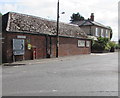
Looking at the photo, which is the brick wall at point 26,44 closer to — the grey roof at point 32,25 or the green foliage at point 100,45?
the grey roof at point 32,25

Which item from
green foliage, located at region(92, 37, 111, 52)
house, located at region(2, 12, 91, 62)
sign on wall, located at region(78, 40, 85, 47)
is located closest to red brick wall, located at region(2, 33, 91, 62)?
house, located at region(2, 12, 91, 62)

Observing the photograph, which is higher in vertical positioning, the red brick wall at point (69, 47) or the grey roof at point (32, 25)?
the grey roof at point (32, 25)

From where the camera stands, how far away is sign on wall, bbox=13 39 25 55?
71.4 feet

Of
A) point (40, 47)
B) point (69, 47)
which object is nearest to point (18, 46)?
point (40, 47)

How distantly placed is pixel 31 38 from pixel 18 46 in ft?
7.25

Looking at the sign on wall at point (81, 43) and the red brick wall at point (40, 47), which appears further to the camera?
the sign on wall at point (81, 43)

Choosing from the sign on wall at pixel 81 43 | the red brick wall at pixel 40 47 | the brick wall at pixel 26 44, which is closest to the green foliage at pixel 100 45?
the red brick wall at pixel 40 47

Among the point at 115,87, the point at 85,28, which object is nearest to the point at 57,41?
the point at 115,87

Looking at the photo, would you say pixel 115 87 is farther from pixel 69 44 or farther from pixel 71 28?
pixel 71 28

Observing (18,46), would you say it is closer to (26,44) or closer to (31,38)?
(26,44)

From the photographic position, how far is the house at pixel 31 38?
2147 cm

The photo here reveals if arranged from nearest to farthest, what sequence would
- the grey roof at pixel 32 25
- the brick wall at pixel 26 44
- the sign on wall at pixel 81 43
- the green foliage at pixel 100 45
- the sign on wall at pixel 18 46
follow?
1. the brick wall at pixel 26 44
2. the sign on wall at pixel 18 46
3. the grey roof at pixel 32 25
4. the sign on wall at pixel 81 43
5. the green foliage at pixel 100 45

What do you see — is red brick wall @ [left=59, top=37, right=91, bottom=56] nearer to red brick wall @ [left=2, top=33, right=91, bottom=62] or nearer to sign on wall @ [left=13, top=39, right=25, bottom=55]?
red brick wall @ [left=2, top=33, right=91, bottom=62]

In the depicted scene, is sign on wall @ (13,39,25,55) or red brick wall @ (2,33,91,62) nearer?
red brick wall @ (2,33,91,62)
